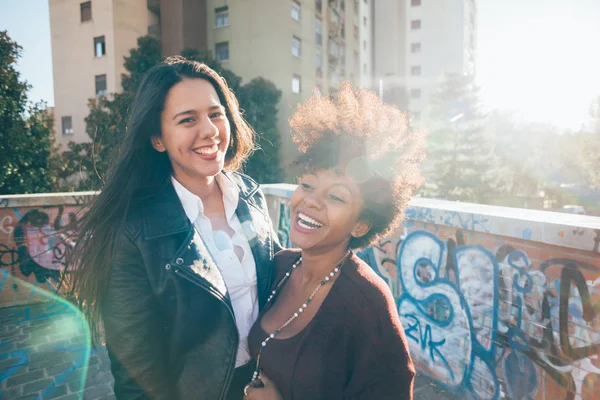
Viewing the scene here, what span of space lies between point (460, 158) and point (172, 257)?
21.5m

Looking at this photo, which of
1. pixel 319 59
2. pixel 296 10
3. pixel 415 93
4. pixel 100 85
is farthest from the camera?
pixel 415 93

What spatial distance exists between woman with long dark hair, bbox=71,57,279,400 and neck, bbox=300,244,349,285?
1.13ft


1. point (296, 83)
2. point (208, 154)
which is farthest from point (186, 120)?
point (296, 83)

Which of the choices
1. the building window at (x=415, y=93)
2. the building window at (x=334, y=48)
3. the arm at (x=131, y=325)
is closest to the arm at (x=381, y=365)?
the arm at (x=131, y=325)

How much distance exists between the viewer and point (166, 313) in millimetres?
1659

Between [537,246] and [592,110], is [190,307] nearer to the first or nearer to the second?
[537,246]

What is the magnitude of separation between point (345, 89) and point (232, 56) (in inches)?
960

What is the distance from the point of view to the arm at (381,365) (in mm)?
1435

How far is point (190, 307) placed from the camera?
1.66m

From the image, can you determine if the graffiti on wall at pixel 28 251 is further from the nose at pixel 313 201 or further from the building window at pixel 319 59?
the building window at pixel 319 59

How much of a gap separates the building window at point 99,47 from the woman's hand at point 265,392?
26.7 meters

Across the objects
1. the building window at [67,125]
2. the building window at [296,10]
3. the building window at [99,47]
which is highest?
the building window at [296,10]

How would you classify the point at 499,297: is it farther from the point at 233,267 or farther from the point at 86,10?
the point at 86,10

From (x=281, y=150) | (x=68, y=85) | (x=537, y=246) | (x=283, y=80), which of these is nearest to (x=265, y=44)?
(x=283, y=80)
